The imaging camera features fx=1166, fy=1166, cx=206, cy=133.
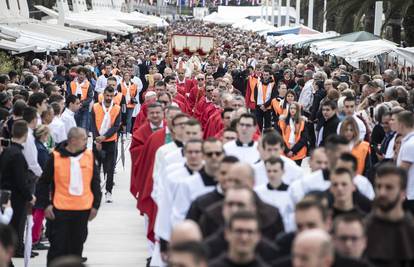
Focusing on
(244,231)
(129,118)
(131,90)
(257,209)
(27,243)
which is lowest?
(129,118)

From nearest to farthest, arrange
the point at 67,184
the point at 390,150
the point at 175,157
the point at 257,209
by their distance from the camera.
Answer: the point at 257,209 → the point at 175,157 → the point at 67,184 → the point at 390,150

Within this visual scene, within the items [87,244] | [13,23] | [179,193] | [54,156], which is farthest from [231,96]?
[13,23]

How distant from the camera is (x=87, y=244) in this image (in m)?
15.2

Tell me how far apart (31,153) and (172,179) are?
2.82 meters

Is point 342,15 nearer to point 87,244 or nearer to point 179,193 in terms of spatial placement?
point 87,244

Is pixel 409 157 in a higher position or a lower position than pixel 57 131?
higher

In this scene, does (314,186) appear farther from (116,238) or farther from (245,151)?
(116,238)

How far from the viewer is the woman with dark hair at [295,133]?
56.6 ft

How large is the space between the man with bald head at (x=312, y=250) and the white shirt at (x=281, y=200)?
118 inches

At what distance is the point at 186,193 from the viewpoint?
1032 cm

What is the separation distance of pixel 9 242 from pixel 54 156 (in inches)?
173

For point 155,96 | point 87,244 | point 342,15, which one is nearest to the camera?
point 87,244

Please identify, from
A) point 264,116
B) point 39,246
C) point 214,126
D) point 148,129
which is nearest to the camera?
point 39,246

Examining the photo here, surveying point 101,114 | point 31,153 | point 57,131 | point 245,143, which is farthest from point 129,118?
point 245,143
